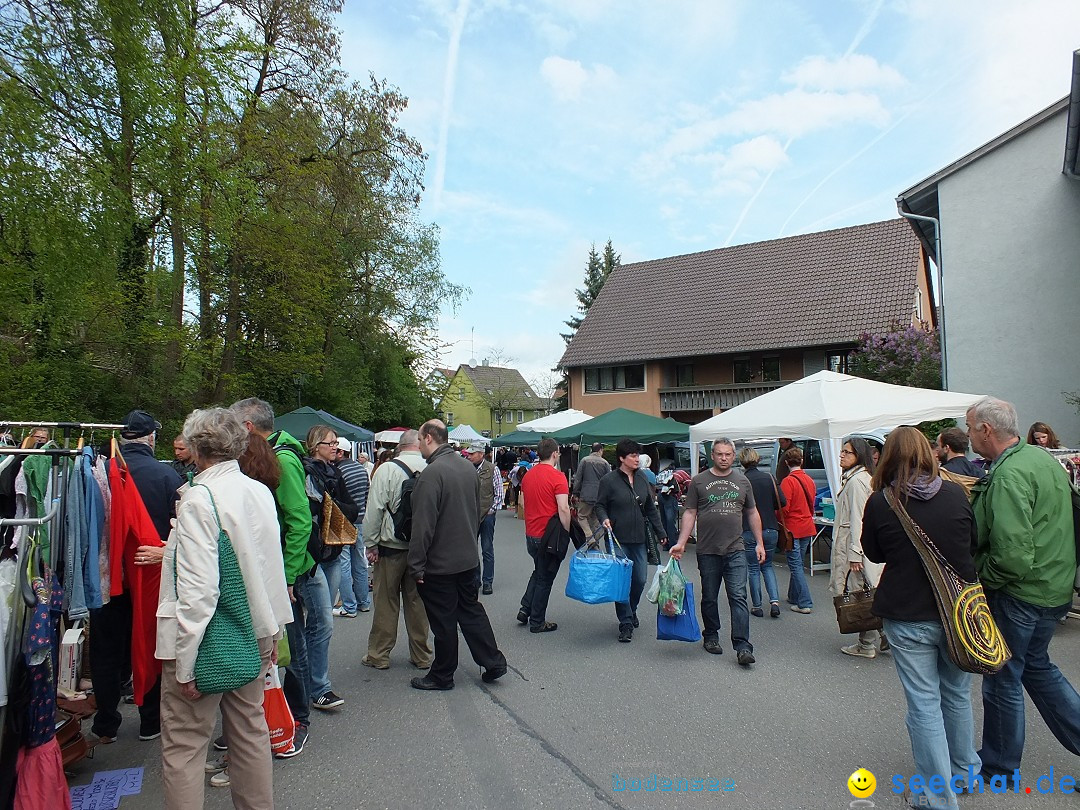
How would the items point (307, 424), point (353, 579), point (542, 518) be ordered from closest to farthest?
point (542, 518), point (353, 579), point (307, 424)

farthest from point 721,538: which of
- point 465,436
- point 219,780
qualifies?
point 465,436

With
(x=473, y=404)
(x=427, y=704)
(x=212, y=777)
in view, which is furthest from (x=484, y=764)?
(x=473, y=404)

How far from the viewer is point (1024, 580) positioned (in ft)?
10.8

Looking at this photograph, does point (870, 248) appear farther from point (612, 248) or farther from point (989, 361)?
point (612, 248)

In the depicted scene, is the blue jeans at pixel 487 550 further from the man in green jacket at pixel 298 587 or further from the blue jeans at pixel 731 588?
the man in green jacket at pixel 298 587

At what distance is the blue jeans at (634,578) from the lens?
20.7 ft

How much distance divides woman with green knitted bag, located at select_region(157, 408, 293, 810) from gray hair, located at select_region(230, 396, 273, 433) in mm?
819

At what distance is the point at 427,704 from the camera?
469 cm

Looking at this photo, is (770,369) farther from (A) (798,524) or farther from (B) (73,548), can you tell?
(B) (73,548)

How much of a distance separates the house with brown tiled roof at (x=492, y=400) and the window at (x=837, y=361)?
31.6 m

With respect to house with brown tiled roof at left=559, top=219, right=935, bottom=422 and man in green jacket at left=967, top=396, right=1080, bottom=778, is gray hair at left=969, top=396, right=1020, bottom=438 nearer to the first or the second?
man in green jacket at left=967, top=396, right=1080, bottom=778

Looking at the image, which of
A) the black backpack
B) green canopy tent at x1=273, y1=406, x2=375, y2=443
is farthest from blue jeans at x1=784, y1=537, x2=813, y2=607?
green canopy tent at x1=273, y1=406, x2=375, y2=443

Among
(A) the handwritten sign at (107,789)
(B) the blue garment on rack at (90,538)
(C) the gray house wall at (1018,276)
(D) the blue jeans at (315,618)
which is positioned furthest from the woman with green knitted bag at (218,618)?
(C) the gray house wall at (1018,276)

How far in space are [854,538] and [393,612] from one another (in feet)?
11.8
